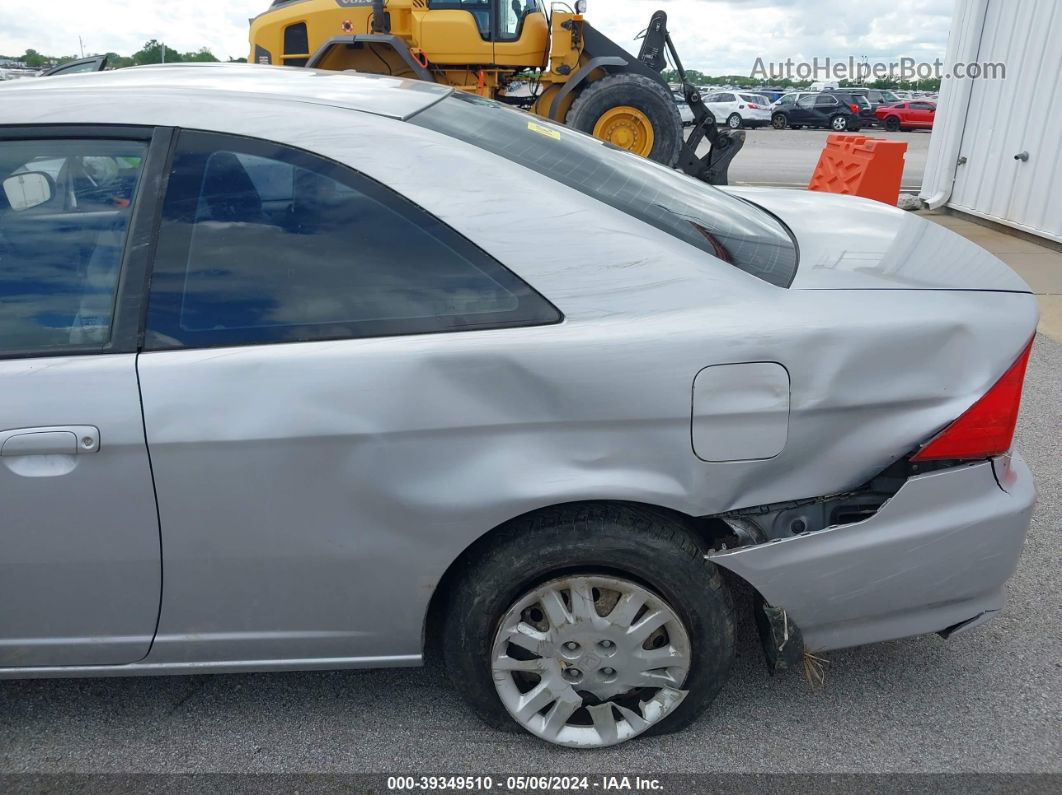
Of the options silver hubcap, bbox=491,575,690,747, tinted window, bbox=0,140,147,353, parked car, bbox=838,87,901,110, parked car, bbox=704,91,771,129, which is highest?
tinted window, bbox=0,140,147,353

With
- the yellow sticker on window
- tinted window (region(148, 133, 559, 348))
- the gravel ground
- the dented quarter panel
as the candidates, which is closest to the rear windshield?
the yellow sticker on window

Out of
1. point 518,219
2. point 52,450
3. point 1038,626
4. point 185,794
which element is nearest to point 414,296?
point 518,219

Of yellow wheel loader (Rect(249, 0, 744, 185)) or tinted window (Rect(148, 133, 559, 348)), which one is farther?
yellow wheel loader (Rect(249, 0, 744, 185))

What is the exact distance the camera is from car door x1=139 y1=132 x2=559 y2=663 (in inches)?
79.1

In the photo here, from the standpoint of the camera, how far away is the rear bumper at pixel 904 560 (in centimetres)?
216

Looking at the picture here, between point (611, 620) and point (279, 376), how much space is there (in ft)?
3.19

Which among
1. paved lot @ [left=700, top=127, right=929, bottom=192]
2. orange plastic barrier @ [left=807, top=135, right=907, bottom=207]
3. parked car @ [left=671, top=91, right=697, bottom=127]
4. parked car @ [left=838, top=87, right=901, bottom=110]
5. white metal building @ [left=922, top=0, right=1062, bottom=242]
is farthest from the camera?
parked car @ [left=838, top=87, right=901, bottom=110]

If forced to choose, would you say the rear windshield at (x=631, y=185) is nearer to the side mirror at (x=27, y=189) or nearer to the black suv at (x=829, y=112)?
the side mirror at (x=27, y=189)

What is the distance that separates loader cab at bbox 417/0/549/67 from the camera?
11.0 m

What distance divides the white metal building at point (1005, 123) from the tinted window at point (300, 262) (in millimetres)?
8378

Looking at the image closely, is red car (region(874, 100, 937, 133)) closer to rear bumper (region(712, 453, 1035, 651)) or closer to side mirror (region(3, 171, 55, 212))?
rear bumper (region(712, 453, 1035, 651))

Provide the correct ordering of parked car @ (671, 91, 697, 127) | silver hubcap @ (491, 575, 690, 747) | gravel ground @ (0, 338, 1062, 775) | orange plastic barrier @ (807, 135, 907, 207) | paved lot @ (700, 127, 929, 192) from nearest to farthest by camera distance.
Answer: silver hubcap @ (491, 575, 690, 747), gravel ground @ (0, 338, 1062, 775), orange plastic barrier @ (807, 135, 907, 207), parked car @ (671, 91, 697, 127), paved lot @ (700, 127, 929, 192)

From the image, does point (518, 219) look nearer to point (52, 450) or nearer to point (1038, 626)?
point (52, 450)

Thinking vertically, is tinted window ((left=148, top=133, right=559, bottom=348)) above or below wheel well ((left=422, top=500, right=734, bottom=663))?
above
